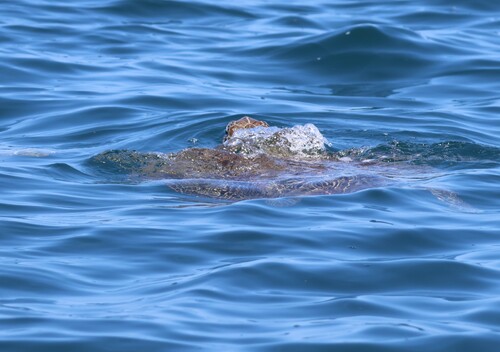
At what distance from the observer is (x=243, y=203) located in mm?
9398

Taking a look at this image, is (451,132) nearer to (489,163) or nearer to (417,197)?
(489,163)

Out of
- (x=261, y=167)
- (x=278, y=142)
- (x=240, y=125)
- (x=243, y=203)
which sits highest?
(x=240, y=125)

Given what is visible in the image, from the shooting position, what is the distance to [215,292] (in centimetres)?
741

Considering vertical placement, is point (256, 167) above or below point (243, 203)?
above

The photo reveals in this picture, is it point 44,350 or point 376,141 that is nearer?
point 44,350

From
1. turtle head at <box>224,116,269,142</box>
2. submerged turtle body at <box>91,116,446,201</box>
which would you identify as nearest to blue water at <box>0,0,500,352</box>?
submerged turtle body at <box>91,116,446,201</box>

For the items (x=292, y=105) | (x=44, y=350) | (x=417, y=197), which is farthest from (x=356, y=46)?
(x=44, y=350)

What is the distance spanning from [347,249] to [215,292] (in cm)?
142

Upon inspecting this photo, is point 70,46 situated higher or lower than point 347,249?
higher

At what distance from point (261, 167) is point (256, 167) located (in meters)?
0.05

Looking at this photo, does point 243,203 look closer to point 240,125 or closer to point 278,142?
point 278,142

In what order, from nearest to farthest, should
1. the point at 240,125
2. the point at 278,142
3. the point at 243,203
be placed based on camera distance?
the point at 243,203
the point at 278,142
the point at 240,125

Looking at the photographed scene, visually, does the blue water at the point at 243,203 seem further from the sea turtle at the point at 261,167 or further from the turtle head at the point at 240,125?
the turtle head at the point at 240,125

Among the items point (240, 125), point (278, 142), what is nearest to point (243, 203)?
point (278, 142)
